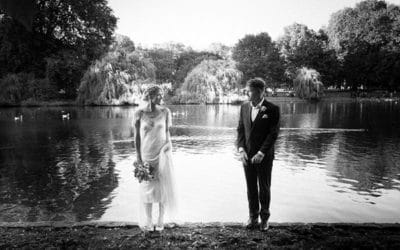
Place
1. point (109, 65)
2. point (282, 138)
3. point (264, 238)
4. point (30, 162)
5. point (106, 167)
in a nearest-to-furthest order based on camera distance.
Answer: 1. point (264, 238)
2. point (106, 167)
3. point (30, 162)
4. point (282, 138)
5. point (109, 65)

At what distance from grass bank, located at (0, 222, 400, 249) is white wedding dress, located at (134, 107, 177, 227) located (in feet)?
1.30

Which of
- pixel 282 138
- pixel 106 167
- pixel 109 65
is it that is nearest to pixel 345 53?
pixel 109 65

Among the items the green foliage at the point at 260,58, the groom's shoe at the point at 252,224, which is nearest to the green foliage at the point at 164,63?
the green foliage at the point at 260,58

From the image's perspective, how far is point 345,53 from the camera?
61.8 m

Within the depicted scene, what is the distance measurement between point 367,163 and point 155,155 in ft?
30.0

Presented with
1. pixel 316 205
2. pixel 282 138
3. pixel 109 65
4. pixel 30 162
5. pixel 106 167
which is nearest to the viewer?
pixel 316 205

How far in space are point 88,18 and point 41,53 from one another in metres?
6.77

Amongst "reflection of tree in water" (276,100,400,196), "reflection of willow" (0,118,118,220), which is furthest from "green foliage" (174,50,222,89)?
"reflection of willow" (0,118,118,220)

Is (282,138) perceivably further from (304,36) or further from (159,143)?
(304,36)

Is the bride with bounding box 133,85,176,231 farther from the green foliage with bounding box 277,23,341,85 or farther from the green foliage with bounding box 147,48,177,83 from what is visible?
the green foliage with bounding box 147,48,177,83

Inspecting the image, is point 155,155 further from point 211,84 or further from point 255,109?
point 211,84

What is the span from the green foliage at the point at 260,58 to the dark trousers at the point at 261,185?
52.9 metres

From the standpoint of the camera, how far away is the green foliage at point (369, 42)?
59312mm

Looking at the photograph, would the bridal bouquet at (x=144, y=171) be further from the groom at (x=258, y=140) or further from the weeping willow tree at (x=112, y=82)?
the weeping willow tree at (x=112, y=82)
